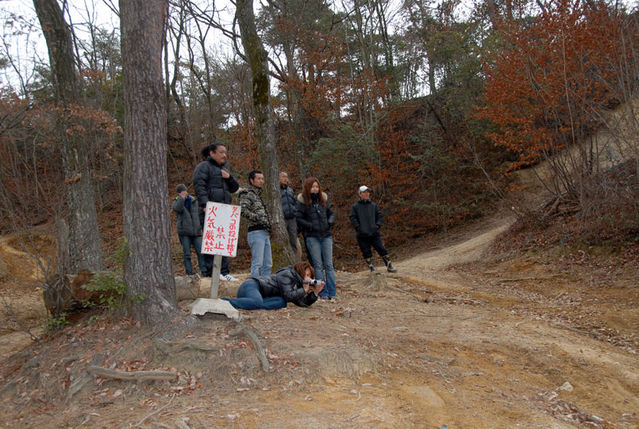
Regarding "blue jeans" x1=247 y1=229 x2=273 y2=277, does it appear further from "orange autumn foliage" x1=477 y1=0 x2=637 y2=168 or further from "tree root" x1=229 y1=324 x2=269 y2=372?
"orange autumn foliage" x1=477 y1=0 x2=637 y2=168

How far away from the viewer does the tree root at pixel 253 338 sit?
12.6ft

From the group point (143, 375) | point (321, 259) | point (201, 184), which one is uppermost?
point (201, 184)

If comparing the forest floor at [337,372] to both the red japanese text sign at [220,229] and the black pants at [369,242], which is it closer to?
the red japanese text sign at [220,229]

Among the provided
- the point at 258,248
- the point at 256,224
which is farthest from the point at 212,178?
the point at 258,248

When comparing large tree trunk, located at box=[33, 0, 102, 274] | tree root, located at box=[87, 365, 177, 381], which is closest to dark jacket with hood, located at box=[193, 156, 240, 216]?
tree root, located at box=[87, 365, 177, 381]

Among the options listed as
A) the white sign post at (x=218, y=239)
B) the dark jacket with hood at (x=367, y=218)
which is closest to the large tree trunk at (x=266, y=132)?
the dark jacket with hood at (x=367, y=218)

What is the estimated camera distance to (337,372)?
12.8 feet

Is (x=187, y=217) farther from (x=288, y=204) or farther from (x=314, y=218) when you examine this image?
(x=314, y=218)

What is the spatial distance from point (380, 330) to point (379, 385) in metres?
1.45

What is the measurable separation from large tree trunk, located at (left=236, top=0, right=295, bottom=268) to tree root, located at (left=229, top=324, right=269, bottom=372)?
341 cm

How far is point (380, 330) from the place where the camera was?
5254 millimetres

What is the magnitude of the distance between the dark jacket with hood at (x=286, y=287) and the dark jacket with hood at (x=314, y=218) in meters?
1.29

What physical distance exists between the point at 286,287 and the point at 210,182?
1.73 metres

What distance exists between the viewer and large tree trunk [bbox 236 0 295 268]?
7836 millimetres
